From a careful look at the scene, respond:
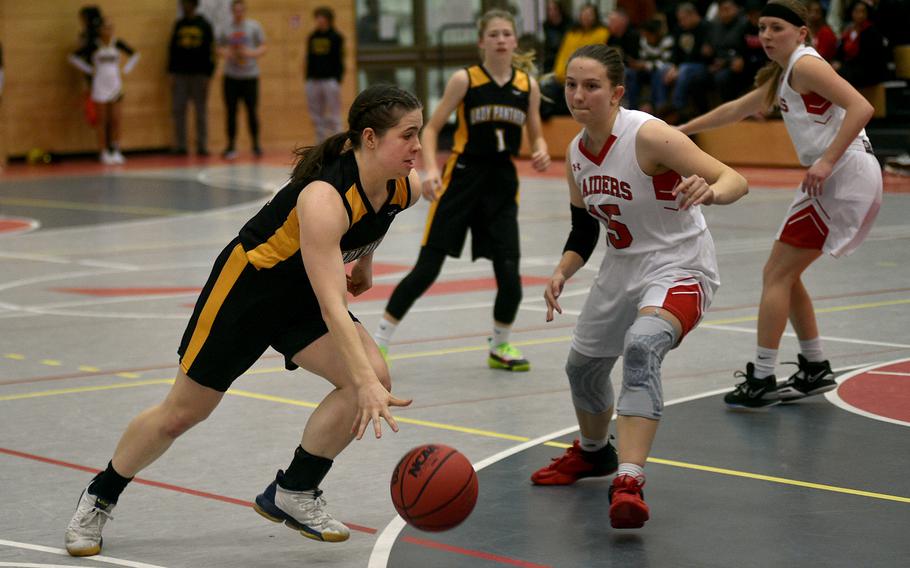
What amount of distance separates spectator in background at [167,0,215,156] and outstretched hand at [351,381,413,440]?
2217 centimetres

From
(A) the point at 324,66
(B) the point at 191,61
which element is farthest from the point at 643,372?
(B) the point at 191,61

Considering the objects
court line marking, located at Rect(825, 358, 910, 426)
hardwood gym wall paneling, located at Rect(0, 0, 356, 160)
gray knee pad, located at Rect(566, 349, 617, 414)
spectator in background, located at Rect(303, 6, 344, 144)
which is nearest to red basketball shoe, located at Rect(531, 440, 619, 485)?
gray knee pad, located at Rect(566, 349, 617, 414)

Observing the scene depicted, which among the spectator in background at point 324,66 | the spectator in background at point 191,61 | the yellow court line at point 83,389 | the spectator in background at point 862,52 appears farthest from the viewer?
the spectator in background at point 191,61

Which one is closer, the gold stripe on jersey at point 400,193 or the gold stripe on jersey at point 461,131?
the gold stripe on jersey at point 400,193

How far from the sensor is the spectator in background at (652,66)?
879 inches

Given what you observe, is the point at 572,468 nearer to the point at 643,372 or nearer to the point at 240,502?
the point at 643,372

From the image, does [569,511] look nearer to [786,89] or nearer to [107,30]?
[786,89]

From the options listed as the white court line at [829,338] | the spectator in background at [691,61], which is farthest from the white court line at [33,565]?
the spectator in background at [691,61]

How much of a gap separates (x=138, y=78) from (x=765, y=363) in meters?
21.8

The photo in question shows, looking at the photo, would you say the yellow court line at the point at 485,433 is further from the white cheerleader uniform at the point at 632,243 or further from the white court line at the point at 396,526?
the white cheerleader uniform at the point at 632,243

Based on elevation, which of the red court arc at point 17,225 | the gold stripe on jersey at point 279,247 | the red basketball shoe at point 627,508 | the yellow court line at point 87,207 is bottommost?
the yellow court line at point 87,207

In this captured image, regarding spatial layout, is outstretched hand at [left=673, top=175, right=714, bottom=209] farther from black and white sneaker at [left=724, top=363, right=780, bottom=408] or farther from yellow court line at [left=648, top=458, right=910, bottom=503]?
black and white sneaker at [left=724, top=363, right=780, bottom=408]

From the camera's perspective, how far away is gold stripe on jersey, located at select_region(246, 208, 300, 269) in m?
5.00

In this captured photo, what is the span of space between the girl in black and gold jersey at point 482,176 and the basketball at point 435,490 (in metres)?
3.56
